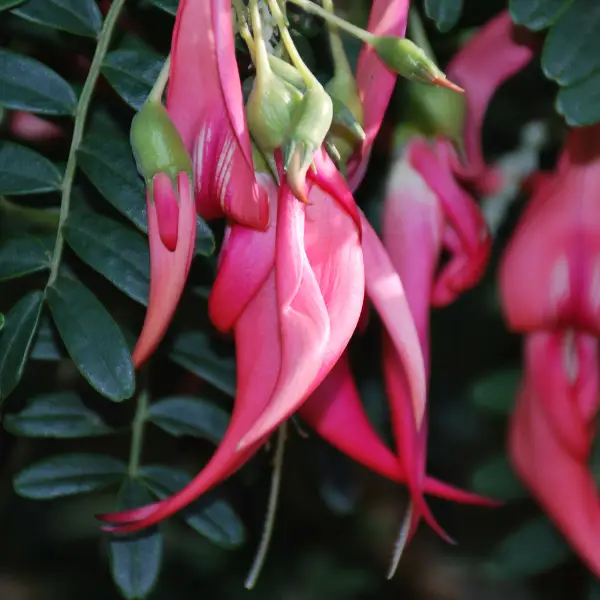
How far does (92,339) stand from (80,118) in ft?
0.49

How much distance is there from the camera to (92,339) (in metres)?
0.71

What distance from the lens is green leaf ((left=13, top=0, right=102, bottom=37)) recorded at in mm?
742

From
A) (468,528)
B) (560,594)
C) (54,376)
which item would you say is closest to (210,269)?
(54,376)

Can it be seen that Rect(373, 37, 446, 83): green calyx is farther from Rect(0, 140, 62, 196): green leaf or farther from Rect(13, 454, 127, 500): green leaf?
Rect(13, 454, 127, 500): green leaf

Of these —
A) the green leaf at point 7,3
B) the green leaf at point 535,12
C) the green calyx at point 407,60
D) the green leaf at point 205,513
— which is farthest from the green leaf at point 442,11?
the green leaf at point 205,513

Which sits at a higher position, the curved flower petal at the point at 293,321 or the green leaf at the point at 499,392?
the curved flower petal at the point at 293,321

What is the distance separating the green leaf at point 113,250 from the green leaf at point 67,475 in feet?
0.64

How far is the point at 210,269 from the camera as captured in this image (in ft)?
2.66

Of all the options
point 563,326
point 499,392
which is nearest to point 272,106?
point 563,326

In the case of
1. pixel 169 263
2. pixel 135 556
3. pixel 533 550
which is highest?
pixel 169 263

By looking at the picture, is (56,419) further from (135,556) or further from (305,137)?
(305,137)

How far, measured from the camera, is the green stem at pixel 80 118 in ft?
2.48

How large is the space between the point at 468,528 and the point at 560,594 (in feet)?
1.08

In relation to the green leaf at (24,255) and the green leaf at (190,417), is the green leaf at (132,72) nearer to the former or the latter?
the green leaf at (24,255)
